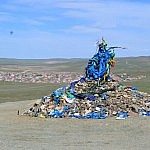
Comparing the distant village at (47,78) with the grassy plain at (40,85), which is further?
the distant village at (47,78)

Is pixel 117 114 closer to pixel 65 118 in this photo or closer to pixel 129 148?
pixel 65 118

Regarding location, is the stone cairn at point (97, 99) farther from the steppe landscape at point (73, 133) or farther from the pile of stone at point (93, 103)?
the steppe landscape at point (73, 133)

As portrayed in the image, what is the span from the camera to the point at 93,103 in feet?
94.9

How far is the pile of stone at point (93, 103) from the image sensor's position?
92.7 feet

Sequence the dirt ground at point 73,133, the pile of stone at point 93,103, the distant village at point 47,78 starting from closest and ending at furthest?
the dirt ground at point 73,133, the pile of stone at point 93,103, the distant village at point 47,78

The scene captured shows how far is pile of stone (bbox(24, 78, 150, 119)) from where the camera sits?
28250mm

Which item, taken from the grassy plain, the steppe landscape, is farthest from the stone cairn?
the grassy plain

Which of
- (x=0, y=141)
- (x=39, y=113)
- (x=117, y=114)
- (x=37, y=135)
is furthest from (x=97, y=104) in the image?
(x=0, y=141)

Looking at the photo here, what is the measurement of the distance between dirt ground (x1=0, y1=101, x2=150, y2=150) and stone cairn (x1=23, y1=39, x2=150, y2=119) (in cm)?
125

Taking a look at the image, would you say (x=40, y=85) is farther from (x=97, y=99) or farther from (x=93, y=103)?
(x=93, y=103)

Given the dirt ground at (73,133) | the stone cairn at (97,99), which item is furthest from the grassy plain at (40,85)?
the dirt ground at (73,133)

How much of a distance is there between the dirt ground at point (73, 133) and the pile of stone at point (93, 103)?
1.14m

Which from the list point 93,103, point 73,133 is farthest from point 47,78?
point 73,133

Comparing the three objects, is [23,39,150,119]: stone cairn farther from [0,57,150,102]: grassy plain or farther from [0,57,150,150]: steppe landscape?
[0,57,150,102]: grassy plain
